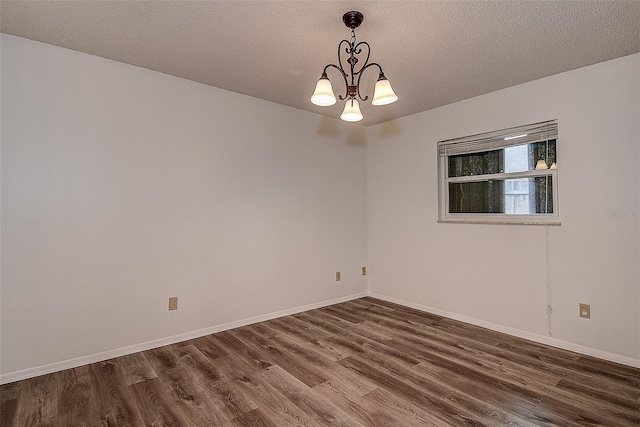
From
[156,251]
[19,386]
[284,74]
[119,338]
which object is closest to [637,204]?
[284,74]

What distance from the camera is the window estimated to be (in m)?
3.08

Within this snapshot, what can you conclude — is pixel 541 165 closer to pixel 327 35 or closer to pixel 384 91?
pixel 384 91

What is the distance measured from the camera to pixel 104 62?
107 inches

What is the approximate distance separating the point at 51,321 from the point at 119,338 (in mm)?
498

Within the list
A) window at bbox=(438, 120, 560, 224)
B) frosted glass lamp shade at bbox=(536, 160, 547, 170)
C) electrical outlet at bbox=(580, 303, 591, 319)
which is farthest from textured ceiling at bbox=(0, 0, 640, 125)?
electrical outlet at bbox=(580, 303, 591, 319)

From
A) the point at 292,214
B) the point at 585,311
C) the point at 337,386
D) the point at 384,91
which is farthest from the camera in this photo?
the point at 292,214

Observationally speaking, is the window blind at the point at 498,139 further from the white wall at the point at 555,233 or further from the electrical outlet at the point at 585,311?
the electrical outlet at the point at 585,311

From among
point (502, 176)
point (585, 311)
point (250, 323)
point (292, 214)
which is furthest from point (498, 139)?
point (250, 323)

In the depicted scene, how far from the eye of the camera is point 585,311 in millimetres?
2812

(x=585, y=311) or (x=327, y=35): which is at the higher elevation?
(x=327, y=35)

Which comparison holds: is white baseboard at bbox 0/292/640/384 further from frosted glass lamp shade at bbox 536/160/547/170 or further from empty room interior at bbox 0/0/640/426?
frosted glass lamp shade at bbox 536/160/547/170

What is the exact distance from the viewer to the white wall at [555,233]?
2629 millimetres

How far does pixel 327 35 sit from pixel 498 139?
216cm

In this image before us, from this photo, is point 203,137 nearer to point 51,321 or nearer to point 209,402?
point 51,321
